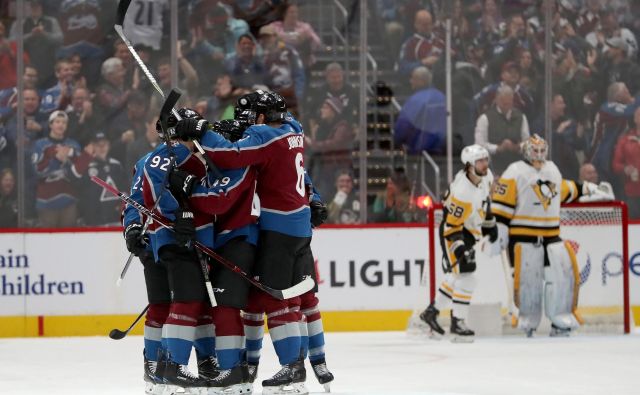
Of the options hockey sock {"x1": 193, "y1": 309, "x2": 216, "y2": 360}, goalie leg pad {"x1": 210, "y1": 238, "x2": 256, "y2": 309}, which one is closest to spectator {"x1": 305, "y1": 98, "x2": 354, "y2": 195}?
hockey sock {"x1": 193, "y1": 309, "x2": 216, "y2": 360}

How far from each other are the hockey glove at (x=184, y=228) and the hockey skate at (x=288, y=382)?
0.71 m

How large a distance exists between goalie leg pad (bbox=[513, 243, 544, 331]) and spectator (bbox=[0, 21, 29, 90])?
3.92 meters

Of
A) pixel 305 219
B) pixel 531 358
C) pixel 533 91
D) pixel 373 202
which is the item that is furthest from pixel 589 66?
pixel 305 219

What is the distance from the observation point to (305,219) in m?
5.75

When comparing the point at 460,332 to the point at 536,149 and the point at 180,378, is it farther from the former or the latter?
the point at 180,378

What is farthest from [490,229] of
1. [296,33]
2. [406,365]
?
[296,33]

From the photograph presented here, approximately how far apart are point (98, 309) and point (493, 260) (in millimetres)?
2796

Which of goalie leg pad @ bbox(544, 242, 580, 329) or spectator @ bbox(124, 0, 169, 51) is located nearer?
goalie leg pad @ bbox(544, 242, 580, 329)

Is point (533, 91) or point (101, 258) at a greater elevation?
point (533, 91)

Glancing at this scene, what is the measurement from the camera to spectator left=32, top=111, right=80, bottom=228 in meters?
10.0

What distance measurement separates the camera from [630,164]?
1052 centimetres

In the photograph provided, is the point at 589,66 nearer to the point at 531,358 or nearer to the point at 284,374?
the point at 531,358

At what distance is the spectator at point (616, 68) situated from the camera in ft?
35.3

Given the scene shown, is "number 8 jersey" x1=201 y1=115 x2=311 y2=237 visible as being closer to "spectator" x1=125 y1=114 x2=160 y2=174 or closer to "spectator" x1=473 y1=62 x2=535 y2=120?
"spectator" x1=125 y1=114 x2=160 y2=174
